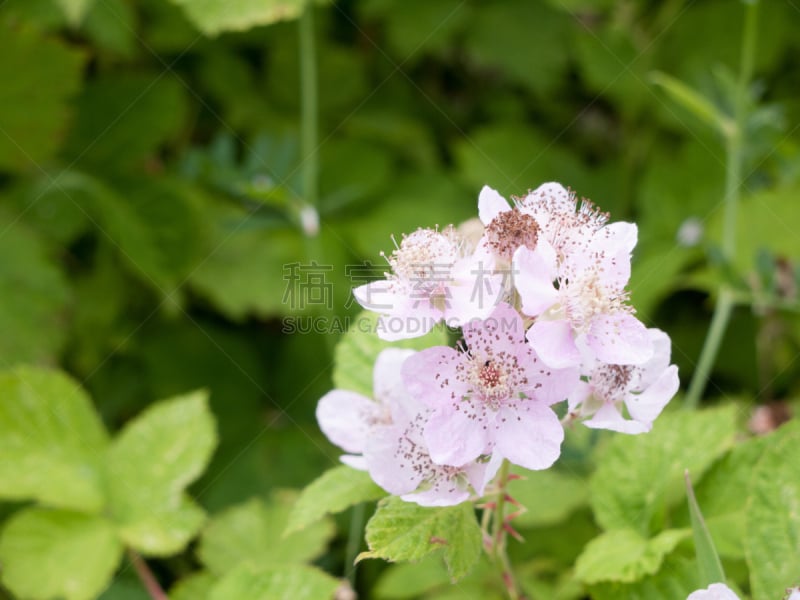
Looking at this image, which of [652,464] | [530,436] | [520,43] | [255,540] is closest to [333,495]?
[530,436]

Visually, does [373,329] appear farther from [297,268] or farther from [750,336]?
[750,336]

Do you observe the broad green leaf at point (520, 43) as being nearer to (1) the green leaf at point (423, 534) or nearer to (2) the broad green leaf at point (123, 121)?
(2) the broad green leaf at point (123, 121)

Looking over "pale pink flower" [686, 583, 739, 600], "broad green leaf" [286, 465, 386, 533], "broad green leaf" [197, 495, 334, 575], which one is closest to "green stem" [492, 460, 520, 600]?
"broad green leaf" [286, 465, 386, 533]

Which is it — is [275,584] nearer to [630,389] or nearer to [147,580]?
[147,580]

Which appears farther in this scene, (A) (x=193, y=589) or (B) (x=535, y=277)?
(A) (x=193, y=589)

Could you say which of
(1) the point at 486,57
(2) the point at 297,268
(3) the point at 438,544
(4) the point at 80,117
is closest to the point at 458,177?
(1) the point at 486,57

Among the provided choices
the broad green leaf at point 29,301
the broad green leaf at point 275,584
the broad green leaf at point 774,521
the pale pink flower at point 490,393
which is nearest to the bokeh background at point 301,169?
the broad green leaf at point 29,301
